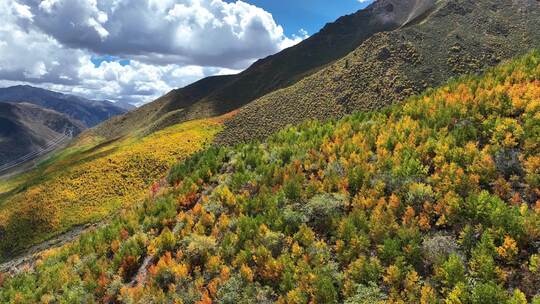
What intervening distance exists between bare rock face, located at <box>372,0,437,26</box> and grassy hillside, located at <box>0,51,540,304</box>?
141 meters

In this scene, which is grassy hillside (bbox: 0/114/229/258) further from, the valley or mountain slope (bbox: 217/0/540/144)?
the valley

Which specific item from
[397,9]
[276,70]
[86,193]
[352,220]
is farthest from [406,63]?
[397,9]

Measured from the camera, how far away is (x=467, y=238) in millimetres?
11031

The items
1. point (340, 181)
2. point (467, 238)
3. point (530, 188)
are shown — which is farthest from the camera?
point (340, 181)

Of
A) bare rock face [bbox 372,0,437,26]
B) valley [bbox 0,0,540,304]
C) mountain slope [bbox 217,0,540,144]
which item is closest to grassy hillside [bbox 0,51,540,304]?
valley [bbox 0,0,540,304]

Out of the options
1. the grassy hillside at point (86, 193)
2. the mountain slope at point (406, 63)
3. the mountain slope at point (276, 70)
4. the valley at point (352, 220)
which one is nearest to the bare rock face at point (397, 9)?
the mountain slope at point (276, 70)

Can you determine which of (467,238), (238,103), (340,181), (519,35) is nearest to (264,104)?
(519,35)

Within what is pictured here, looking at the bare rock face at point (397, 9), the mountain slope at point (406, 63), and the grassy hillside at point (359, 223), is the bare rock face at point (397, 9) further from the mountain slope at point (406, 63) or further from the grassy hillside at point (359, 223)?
the grassy hillside at point (359, 223)

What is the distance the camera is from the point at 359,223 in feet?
44.0

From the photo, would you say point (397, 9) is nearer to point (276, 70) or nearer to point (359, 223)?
point (276, 70)

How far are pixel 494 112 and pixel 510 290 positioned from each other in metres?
8.66

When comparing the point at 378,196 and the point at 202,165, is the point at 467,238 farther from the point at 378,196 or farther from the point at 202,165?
the point at 202,165

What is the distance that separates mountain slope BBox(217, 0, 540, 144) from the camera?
202 feet

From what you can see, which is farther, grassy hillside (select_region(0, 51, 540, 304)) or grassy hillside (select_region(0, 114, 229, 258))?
grassy hillside (select_region(0, 114, 229, 258))
